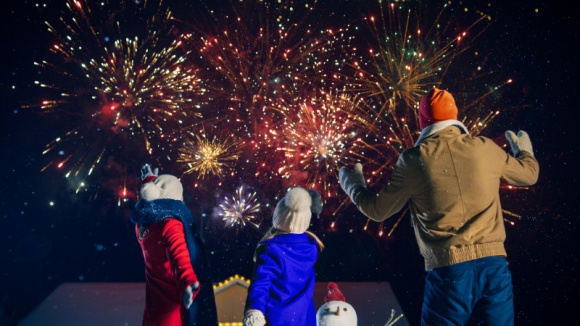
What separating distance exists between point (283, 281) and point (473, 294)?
0.93m

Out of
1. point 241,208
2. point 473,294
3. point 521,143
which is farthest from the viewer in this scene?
point 241,208

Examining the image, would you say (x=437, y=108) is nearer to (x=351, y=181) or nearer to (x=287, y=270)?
(x=351, y=181)

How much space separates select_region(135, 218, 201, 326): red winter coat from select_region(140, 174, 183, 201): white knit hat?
0.64ft

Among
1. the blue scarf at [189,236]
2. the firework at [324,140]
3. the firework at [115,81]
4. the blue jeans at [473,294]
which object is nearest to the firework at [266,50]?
the firework at [324,140]

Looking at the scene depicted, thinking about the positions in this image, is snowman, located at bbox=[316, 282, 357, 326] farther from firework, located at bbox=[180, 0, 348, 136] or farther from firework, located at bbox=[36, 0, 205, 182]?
firework, located at bbox=[36, 0, 205, 182]

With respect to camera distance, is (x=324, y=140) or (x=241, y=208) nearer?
(x=324, y=140)

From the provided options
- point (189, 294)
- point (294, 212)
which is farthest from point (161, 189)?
point (294, 212)

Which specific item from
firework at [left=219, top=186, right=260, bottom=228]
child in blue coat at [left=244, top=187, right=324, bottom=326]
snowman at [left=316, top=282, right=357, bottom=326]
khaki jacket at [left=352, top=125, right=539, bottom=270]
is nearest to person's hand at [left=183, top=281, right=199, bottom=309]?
child in blue coat at [left=244, top=187, right=324, bottom=326]

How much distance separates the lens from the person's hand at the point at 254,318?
219 centimetres

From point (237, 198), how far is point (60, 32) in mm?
2189

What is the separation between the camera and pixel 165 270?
2486 mm

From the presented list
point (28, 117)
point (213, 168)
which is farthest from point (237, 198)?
point (28, 117)

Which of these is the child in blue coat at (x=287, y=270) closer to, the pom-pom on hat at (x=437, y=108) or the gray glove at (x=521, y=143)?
the pom-pom on hat at (x=437, y=108)

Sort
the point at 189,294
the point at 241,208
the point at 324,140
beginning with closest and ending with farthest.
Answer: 1. the point at 189,294
2. the point at 324,140
3. the point at 241,208
